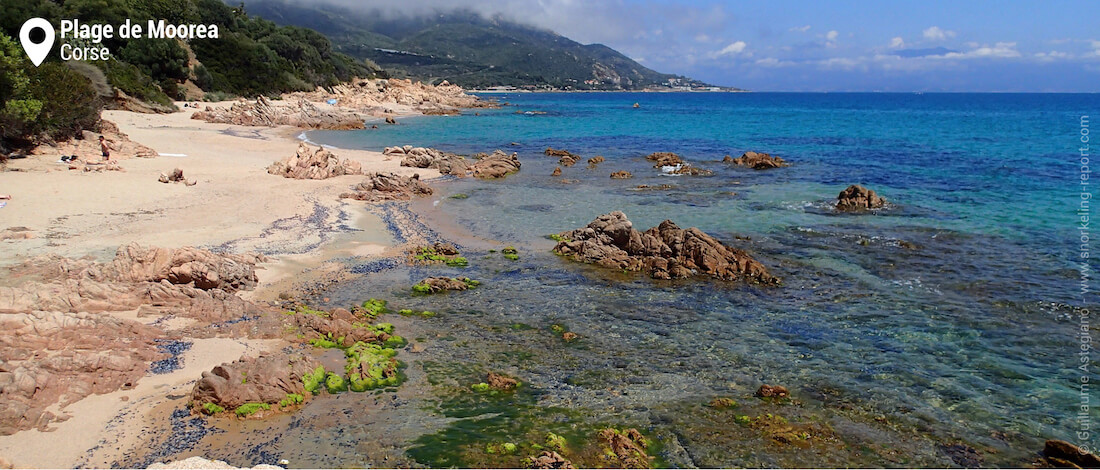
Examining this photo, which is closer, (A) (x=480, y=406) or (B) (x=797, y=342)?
(A) (x=480, y=406)

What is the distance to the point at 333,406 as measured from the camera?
9641mm

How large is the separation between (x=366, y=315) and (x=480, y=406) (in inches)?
183

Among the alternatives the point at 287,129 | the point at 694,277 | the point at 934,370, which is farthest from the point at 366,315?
the point at 287,129

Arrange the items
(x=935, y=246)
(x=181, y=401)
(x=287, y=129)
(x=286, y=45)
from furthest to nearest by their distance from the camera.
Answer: (x=286, y=45), (x=287, y=129), (x=935, y=246), (x=181, y=401)

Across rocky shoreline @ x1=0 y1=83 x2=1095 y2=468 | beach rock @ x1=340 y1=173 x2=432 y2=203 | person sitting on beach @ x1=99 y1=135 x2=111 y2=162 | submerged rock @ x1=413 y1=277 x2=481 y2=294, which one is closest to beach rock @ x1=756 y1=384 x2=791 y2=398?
rocky shoreline @ x1=0 y1=83 x2=1095 y2=468

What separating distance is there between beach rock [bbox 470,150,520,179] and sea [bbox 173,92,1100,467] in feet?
19.0

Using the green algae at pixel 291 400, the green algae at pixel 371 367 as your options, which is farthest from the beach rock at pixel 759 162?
the green algae at pixel 291 400

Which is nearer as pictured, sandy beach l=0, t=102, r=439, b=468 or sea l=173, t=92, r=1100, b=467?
sandy beach l=0, t=102, r=439, b=468

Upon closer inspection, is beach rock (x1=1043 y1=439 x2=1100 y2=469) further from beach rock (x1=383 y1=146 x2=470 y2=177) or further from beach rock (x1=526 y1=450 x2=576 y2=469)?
beach rock (x1=383 y1=146 x2=470 y2=177)

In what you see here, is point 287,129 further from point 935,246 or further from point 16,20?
point 935,246

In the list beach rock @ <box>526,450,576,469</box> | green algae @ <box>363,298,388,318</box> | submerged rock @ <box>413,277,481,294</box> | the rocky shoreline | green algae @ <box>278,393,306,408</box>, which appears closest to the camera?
beach rock @ <box>526,450,576,469</box>

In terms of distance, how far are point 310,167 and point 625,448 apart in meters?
24.7

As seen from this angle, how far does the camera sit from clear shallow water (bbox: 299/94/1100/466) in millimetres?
10273

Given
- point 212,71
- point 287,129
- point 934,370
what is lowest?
point 934,370
